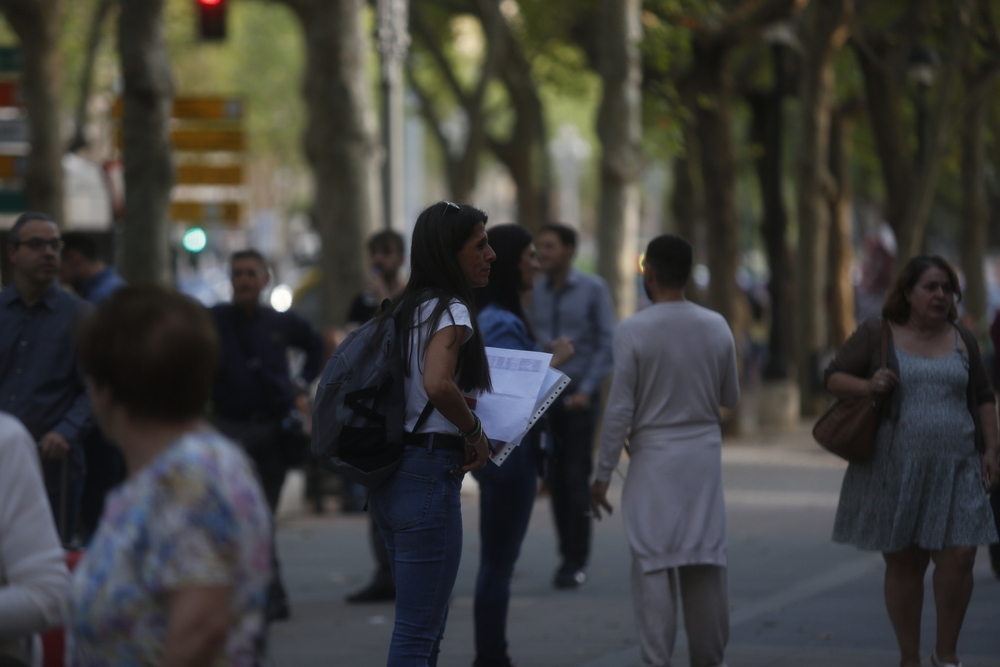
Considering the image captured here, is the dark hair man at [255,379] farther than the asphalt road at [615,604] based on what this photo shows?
Yes

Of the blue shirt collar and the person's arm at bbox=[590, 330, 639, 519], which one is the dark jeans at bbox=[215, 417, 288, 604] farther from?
the person's arm at bbox=[590, 330, 639, 519]

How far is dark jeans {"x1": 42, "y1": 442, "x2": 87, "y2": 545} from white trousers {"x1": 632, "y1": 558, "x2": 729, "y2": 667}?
254 centimetres

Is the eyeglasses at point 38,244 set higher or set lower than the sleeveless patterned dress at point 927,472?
higher

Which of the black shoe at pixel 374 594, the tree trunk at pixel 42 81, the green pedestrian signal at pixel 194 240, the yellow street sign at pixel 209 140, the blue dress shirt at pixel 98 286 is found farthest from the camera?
the green pedestrian signal at pixel 194 240

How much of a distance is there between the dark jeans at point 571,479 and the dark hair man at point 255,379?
1820 millimetres

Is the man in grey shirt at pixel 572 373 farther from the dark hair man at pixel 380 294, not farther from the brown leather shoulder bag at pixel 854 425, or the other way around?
the brown leather shoulder bag at pixel 854 425

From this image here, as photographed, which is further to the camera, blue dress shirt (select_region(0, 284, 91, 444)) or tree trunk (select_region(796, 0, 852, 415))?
tree trunk (select_region(796, 0, 852, 415))

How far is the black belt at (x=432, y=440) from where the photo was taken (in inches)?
188

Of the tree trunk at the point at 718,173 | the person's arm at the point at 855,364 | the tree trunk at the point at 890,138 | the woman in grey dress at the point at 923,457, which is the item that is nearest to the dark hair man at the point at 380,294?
the person's arm at the point at 855,364

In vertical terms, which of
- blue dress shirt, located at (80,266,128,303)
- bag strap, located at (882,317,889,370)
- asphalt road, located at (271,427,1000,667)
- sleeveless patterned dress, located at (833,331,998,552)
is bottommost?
asphalt road, located at (271,427,1000,667)

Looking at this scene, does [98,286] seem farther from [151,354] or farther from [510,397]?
[151,354]

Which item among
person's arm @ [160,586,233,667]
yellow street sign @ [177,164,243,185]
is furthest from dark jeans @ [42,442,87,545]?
yellow street sign @ [177,164,243,185]

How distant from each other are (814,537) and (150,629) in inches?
340

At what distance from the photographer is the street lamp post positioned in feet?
43.6
